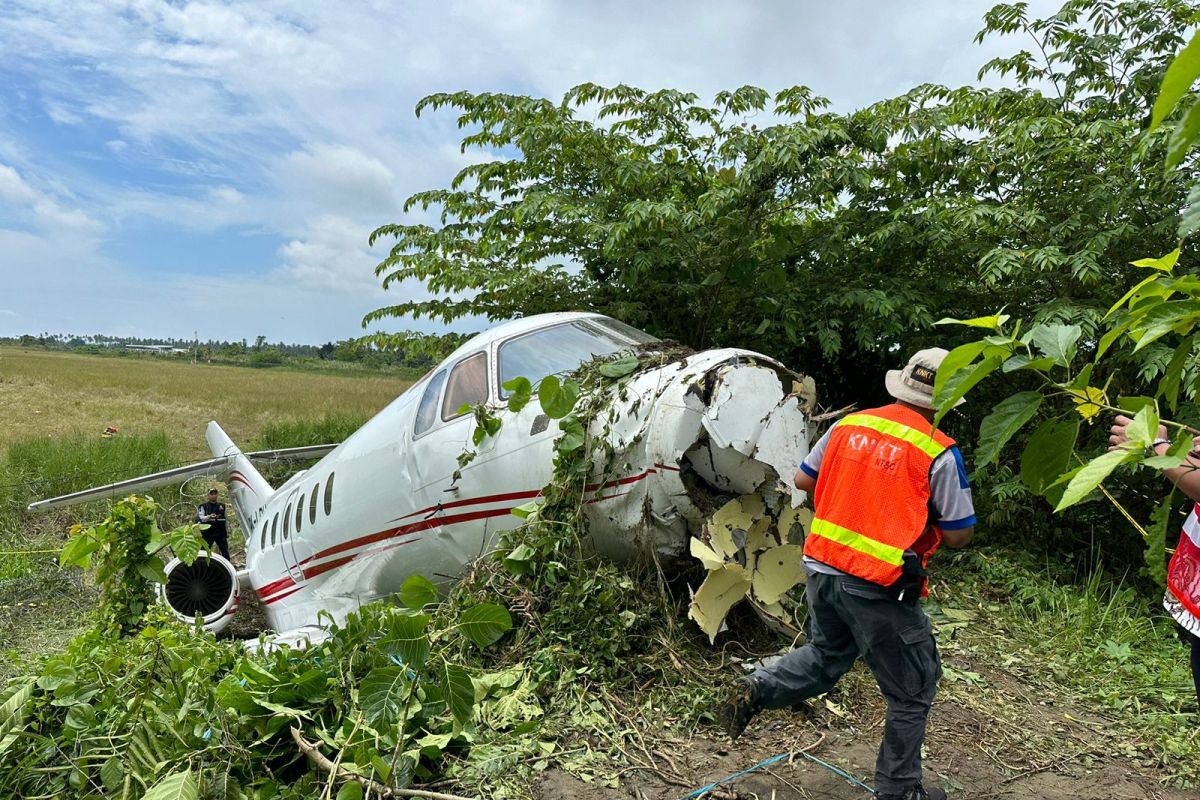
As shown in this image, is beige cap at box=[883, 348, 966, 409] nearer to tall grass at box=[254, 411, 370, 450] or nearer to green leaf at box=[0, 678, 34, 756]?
green leaf at box=[0, 678, 34, 756]

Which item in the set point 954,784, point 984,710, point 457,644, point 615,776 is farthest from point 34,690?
point 984,710

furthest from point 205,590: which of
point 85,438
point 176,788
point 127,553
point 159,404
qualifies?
point 159,404

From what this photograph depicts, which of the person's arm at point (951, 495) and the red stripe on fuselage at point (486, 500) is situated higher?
the person's arm at point (951, 495)

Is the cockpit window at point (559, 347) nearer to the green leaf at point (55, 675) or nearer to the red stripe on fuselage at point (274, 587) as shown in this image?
the green leaf at point (55, 675)

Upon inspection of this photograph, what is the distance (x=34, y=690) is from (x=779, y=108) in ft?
28.8

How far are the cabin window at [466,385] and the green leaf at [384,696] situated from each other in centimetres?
208

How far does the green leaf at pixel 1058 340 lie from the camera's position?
1.39 metres

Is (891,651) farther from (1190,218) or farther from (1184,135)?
(1184,135)

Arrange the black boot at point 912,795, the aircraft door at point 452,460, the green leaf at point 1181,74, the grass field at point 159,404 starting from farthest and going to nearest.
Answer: the grass field at point 159,404
the aircraft door at point 452,460
the black boot at point 912,795
the green leaf at point 1181,74

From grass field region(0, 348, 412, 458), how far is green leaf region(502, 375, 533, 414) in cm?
1604

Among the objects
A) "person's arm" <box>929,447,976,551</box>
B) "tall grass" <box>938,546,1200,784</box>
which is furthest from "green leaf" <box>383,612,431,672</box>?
"tall grass" <box>938,546,1200,784</box>

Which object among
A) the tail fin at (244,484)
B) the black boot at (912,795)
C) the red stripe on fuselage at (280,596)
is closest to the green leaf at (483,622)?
the black boot at (912,795)

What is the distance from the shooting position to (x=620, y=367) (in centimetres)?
452

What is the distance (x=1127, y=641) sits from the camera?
538 centimetres
